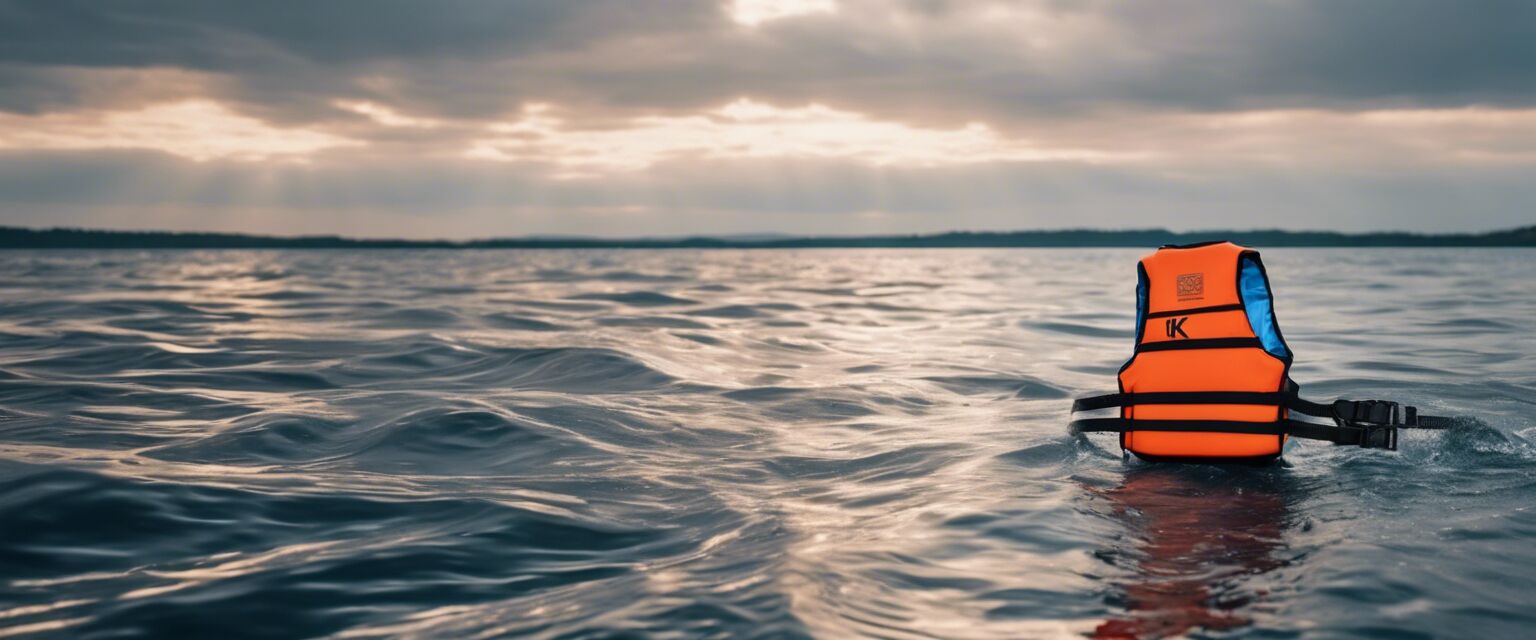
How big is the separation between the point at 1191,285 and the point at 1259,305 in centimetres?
49

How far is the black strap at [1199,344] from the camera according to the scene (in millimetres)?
7582

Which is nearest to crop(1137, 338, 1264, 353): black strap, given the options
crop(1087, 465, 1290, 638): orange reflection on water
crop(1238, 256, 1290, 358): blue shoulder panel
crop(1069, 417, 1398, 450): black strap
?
crop(1238, 256, 1290, 358): blue shoulder panel

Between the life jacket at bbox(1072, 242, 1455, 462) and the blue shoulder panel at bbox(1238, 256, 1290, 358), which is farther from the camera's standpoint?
the blue shoulder panel at bbox(1238, 256, 1290, 358)

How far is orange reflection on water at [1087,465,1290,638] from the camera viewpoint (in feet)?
16.0

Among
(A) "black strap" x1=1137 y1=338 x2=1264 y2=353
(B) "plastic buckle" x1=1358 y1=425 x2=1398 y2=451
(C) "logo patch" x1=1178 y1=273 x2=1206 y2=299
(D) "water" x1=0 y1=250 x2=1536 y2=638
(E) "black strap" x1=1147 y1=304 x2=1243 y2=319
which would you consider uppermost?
(C) "logo patch" x1=1178 y1=273 x2=1206 y2=299

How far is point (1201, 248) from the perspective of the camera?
8008 mm

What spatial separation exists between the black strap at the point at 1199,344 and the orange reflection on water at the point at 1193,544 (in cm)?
87

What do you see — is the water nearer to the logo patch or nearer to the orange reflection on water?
the orange reflection on water

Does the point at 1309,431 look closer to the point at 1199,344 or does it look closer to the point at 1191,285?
the point at 1199,344

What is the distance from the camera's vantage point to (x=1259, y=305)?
25.7 feet

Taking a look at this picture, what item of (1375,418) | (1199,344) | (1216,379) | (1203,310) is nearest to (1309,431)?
(1375,418)

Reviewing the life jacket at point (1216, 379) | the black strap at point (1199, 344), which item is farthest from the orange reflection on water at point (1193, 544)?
the black strap at point (1199, 344)

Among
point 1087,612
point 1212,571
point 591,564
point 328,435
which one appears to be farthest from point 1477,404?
point 328,435

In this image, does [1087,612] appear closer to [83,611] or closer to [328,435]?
[83,611]
